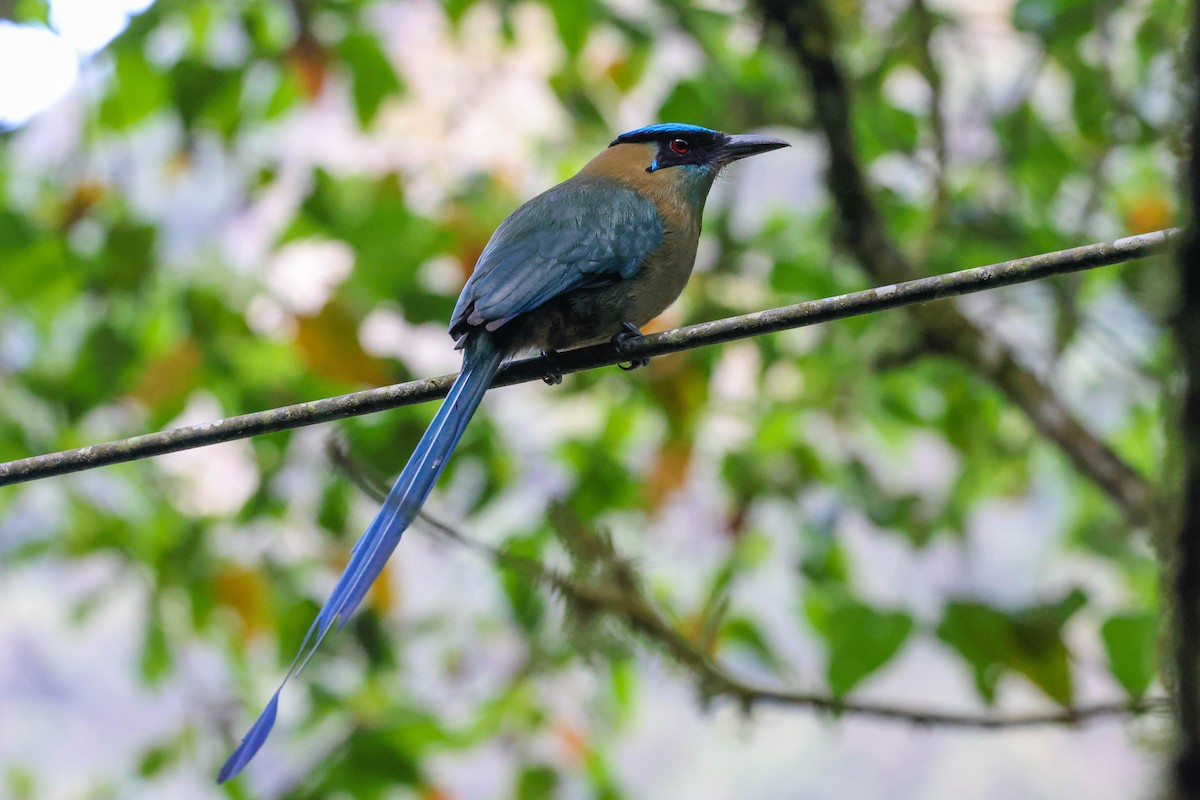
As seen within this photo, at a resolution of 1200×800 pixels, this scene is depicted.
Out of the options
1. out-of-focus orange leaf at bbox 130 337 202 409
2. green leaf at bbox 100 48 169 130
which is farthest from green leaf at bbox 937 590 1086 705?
green leaf at bbox 100 48 169 130

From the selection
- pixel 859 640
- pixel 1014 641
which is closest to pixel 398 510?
pixel 859 640

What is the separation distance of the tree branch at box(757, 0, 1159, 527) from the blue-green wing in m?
0.42

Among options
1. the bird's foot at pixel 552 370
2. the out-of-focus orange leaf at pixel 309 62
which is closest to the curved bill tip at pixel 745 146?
the bird's foot at pixel 552 370

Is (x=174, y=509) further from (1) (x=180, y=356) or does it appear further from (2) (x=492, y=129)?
(2) (x=492, y=129)

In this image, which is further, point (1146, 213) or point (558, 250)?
point (1146, 213)

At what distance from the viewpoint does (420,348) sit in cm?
322

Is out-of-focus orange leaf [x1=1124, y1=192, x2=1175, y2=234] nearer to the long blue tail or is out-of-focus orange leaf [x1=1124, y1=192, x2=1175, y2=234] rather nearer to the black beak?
the black beak

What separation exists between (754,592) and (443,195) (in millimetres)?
1493

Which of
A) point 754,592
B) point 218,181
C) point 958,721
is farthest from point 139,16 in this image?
point 754,592

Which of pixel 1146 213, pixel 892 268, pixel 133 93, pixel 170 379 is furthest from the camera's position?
pixel 1146 213

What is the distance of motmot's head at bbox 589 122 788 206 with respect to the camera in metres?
1.81

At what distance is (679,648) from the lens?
134 centimetres

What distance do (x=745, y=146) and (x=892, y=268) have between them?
36 cm

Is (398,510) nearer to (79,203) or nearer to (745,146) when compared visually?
(745,146)
